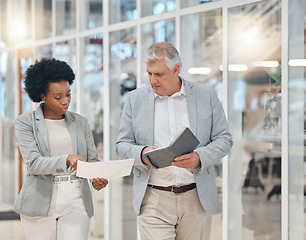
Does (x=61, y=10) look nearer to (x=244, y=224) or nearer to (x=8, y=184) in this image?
(x=8, y=184)

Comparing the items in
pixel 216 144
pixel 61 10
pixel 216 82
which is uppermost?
pixel 61 10

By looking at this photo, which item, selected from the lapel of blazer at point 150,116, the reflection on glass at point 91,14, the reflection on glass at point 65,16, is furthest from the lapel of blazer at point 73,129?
the reflection on glass at point 65,16

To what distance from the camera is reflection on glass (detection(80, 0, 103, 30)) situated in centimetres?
604

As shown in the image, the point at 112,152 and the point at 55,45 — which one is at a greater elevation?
the point at 55,45

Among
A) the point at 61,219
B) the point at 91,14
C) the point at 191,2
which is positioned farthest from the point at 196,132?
the point at 91,14

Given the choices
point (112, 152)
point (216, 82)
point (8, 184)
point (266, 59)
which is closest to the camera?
point (266, 59)

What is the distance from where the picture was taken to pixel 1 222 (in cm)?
746

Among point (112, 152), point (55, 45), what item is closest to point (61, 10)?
point (55, 45)

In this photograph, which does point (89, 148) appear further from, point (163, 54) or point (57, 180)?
point (163, 54)

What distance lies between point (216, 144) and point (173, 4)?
2.21m

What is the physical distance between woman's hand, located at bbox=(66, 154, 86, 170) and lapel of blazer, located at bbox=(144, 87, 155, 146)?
41 cm

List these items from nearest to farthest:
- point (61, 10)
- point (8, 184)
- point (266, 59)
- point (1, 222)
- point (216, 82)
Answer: point (266, 59) → point (216, 82) → point (61, 10) → point (1, 222) → point (8, 184)

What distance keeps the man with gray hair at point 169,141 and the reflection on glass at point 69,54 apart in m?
3.54

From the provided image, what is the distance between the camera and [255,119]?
412cm
